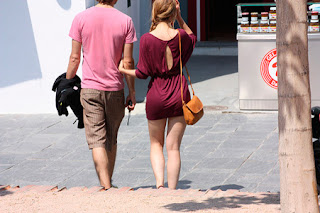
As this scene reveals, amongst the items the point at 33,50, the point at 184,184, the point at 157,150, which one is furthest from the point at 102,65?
the point at 33,50

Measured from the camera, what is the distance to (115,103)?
18.3 feet

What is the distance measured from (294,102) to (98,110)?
215 cm

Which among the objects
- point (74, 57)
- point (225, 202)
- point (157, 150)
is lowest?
point (225, 202)

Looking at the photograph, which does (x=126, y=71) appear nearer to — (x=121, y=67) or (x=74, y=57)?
(x=121, y=67)

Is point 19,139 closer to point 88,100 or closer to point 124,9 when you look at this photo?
point 88,100

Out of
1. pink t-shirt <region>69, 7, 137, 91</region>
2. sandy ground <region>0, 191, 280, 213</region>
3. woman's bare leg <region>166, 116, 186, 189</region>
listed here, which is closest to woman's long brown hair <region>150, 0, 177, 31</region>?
pink t-shirt <region>69, 7, 137, 91</region>

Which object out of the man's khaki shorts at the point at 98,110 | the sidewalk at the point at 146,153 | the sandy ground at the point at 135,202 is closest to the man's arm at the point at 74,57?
the man's khaki shorts at the point at 98,110

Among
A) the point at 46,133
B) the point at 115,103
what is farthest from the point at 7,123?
the point at 115,103

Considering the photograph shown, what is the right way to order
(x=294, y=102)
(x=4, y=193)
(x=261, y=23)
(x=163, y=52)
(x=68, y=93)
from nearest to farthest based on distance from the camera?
(x=294, y=102), (x=163, y=52), (x=4, y=193), (x=68, y=93), (x=261, y=23)

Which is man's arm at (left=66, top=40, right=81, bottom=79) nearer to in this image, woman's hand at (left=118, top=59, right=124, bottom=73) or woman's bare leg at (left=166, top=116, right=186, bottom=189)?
woman's hand at (left=118, top=59, right=124, bottom=73)

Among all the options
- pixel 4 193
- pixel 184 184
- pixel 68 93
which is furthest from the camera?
pixel 184 184

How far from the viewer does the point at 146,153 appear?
7.40 metres

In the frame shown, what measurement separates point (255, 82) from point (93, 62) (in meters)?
4.41

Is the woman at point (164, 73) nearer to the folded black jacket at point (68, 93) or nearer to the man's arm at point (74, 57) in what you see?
the man's arm at point (74, 57)
